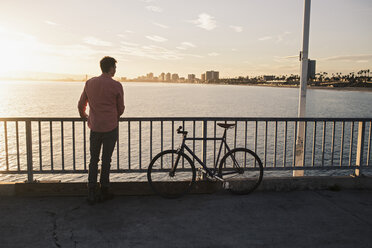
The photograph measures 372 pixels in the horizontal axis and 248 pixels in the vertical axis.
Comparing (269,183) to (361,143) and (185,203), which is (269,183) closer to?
(185,203)

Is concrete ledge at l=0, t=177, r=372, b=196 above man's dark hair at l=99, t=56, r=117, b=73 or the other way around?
the other way around

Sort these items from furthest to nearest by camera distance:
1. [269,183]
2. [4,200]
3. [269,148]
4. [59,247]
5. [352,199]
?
1. [269,148]
2. [269,183]
3. [352,199]
4. [4,200]
5. [59,247]

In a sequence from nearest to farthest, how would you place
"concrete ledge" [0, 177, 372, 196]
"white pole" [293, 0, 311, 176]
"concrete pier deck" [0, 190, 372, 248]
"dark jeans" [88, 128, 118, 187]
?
"concrete pier deck" [0, 190, 372, 248], "dark jeans" [88, 128, 118, 187], "concrete ledge" [0, 177, 372, 196], "white pole" [293, 0, 311, 176]

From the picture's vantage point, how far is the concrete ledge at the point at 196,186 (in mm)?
5496

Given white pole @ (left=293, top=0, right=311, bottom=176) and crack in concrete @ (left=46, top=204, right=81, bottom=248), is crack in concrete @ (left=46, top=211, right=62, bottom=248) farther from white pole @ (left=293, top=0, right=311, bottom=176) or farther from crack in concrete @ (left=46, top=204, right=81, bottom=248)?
white pole @ (left=293, top=0, right=311, bottom=176)

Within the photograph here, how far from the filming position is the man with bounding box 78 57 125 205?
197 inches

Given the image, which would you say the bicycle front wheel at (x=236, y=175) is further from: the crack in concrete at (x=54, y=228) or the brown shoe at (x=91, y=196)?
the crack in concrete at (x=54, y=228)

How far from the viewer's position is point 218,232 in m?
4.25

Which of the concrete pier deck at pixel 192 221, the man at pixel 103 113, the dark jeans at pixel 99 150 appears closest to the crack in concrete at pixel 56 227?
the concrete pier deck at pixel 192 221

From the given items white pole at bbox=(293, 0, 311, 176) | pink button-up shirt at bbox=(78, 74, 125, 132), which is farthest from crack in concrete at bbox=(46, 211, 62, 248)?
white pole at bbox=(293, 0, 311, 176)

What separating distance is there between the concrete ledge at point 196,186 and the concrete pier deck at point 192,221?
4.4 inches

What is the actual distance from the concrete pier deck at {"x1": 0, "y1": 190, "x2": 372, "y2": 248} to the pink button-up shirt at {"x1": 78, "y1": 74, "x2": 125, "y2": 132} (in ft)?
4.42

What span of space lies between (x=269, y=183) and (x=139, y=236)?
2.96 meters

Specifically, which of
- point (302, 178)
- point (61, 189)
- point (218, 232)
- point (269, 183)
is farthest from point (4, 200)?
point (302, 178)
